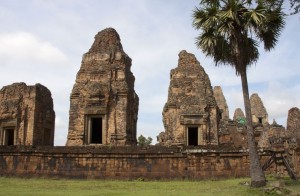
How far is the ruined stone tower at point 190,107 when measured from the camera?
20.6m

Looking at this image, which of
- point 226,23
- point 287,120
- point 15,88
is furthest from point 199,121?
point 287,120

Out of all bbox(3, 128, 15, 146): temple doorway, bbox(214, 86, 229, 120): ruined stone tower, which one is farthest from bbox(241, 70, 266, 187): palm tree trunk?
bbox(214, 86, 229, 120): ruined stone tower

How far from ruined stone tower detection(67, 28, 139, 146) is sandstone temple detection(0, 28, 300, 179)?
51 mm

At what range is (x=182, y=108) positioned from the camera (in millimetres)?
20828

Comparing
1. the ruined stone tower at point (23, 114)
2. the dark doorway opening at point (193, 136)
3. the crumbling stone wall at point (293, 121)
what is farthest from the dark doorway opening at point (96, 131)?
the crumbling stone wall at point (293, 121)

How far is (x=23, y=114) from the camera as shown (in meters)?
21.5

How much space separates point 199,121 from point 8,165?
9940mm

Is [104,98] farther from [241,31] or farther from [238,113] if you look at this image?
[238,113]

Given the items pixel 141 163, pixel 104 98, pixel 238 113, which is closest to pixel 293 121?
pixel 238 113

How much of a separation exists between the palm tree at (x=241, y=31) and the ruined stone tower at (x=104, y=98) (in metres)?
7.62

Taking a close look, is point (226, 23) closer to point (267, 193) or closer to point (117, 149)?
point (267, 193)

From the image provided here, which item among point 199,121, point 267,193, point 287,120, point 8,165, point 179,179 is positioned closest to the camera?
point 267,193

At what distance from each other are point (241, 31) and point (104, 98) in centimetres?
905

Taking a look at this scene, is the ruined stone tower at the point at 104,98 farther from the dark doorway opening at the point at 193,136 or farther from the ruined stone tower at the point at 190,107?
the dark doorway opening at the point at 193,136
